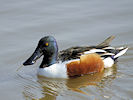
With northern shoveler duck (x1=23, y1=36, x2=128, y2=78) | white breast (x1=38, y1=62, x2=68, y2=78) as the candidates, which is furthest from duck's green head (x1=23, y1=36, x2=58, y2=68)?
white breast (x1=38, y1=62, x2=68, y2=78)

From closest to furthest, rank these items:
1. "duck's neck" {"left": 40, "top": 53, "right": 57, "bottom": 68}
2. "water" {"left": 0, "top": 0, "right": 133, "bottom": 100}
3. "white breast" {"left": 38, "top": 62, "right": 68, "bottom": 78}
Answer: "water" {"left": 0, "top": 0, "right": 133, "bottom": 100}, "white breast" {"left": 38, "top": 62, "right": 68, "bottom": 78}, "duck's neck" {"left": 40, "top": 53, "right": 57, "bottom": 68}

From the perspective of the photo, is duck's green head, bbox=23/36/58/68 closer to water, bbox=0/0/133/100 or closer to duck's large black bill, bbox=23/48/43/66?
duck's large black bill, bbox=23/48/43/66

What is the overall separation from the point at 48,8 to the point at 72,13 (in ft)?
2.79

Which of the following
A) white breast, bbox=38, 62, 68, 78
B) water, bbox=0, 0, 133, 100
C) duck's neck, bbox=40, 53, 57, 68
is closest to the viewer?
water, bbox=0, 0, 133, 100

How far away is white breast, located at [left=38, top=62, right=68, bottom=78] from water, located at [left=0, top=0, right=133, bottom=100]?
13cm

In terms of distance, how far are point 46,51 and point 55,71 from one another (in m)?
0.52

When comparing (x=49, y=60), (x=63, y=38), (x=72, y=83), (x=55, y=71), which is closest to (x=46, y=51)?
(x=49, y=60)

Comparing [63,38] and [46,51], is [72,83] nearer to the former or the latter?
[46,51]

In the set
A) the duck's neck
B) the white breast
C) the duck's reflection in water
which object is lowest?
the duck's reflection in water

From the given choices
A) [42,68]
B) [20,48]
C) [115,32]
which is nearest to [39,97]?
[42,68]

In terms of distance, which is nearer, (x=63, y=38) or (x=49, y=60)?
(x=49, y=60)

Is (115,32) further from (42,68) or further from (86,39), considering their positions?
(42,68)

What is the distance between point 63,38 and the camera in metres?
10.0

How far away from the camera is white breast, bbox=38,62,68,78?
8.41 metres
